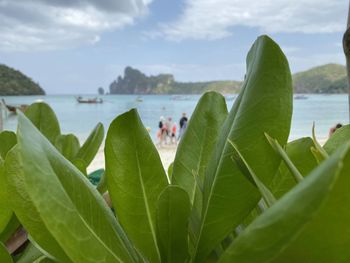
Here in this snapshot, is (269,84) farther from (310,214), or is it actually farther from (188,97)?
(188,97)

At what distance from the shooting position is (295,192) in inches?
6.8

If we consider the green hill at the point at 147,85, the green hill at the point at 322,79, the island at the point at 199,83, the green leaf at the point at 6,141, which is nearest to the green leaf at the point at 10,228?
the green leaf at the point at 6,141

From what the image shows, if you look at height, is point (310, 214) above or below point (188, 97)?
above

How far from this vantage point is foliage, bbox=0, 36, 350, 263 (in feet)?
0.66

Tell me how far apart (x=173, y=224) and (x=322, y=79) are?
55.2 metres

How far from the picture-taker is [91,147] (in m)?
0.66

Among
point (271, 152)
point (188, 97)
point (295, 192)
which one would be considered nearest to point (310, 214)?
point (295, 192)

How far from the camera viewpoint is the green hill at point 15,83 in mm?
37956

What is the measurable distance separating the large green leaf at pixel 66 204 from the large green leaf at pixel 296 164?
0.45ft

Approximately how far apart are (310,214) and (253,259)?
54 mm

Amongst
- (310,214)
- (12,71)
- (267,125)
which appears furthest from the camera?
(12,71)

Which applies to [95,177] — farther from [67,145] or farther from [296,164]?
[296,164]

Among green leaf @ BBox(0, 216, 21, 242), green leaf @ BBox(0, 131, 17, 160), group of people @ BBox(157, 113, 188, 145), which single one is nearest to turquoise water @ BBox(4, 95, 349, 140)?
group of people @ BBox(157, 113, 188, 145)

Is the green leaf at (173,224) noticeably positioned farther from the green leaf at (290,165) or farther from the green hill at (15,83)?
the green hill at (15,83)
